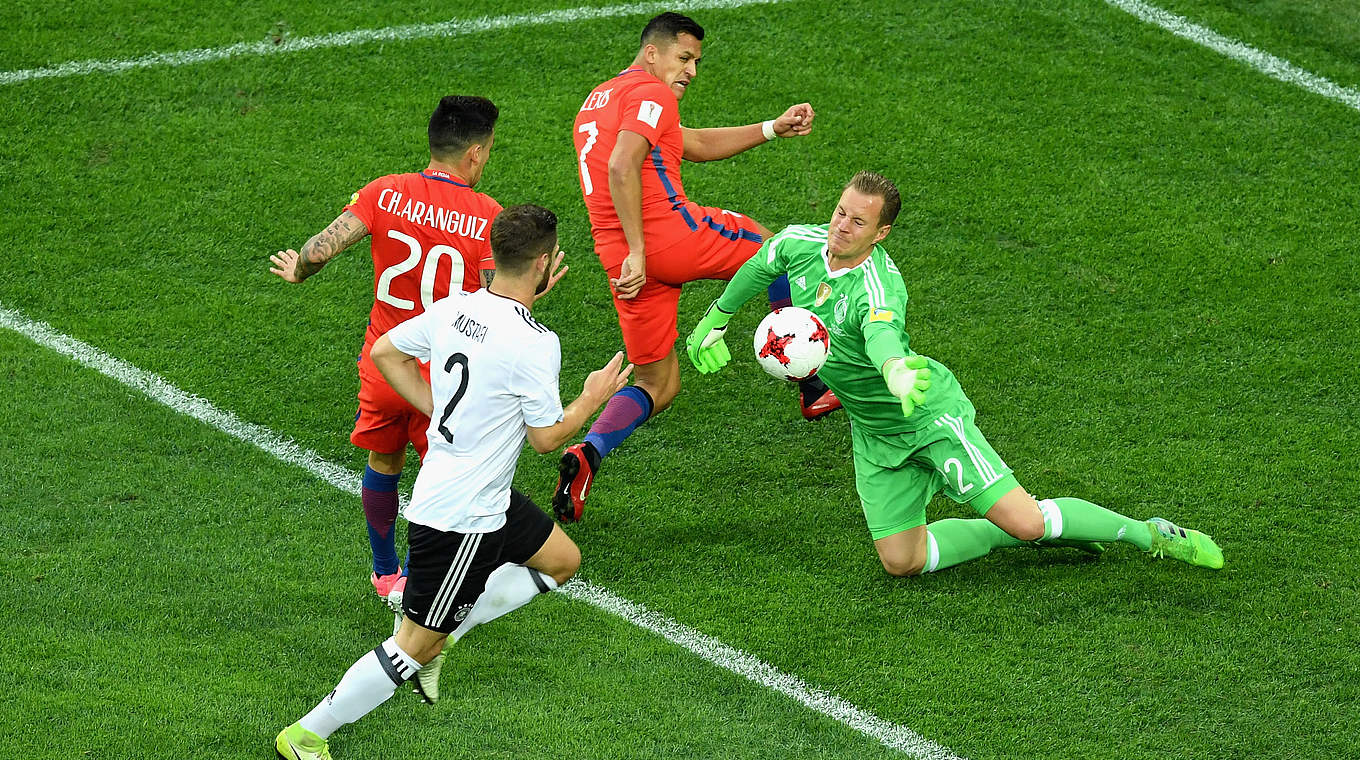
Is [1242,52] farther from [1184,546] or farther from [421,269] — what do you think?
[421,269]

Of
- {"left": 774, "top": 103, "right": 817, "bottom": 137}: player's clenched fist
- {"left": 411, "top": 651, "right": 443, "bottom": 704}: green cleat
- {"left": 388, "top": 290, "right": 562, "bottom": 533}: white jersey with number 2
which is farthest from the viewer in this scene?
{"left": 774, "top": 103, "right": 817, "bottom": 137}: player's clenched fist

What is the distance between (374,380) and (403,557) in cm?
99

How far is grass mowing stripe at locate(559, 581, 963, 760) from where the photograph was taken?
197 inches

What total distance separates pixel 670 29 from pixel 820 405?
1950mm

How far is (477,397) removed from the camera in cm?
448

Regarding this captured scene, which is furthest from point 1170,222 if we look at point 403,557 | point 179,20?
point 179,20

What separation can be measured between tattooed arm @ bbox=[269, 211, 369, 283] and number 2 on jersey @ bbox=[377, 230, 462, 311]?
0.15m

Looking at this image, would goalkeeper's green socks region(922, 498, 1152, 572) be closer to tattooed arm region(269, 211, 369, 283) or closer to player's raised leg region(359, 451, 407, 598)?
player's raised leg region(359, 451, 407, 598)

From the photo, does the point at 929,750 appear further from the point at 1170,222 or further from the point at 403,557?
the point at 1170,222

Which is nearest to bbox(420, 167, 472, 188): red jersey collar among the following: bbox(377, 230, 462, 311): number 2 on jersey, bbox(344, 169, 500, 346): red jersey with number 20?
bbox(344, 169, 500, 346): red jersey with number 20

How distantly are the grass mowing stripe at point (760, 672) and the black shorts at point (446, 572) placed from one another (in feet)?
3.68

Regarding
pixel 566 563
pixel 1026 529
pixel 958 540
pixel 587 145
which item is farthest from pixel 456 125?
pixel 1026 529

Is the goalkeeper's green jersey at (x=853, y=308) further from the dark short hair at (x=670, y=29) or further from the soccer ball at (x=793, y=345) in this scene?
the dark short hair at (x=670, y=29)

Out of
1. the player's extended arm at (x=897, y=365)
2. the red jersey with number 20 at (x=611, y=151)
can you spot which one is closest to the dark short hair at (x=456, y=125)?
the red jersey with number 20 at (x=611, y=151)
